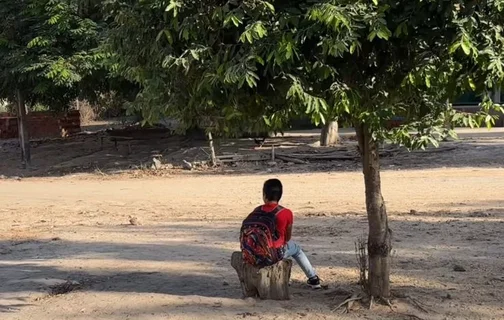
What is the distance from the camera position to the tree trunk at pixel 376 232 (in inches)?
236

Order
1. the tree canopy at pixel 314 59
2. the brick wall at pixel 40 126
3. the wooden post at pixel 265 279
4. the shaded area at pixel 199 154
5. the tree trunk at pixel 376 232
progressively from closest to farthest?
the tree canopy at pixel 314 59 → the tree trunk at pixel 376 232 → the wooden post at pixel 265 279 → the shaded area at pixel 199 154 → the brick wall at pixel 40 126

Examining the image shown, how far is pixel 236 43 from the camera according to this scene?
15.4ft

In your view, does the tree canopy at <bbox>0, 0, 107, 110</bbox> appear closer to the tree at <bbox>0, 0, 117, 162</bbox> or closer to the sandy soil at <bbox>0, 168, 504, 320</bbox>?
the tree at <bbox>0, 0, 117, 162</bbox>

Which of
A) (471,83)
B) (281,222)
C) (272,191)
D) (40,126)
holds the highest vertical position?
(471,83)

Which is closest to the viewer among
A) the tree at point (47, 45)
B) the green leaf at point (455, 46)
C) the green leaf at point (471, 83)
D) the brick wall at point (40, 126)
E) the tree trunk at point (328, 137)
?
the green leaf at point (455, 46)

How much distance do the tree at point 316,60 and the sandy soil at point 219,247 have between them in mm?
1893

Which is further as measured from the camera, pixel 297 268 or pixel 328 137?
pixel 328 137

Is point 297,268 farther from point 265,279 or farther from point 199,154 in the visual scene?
point 199,154

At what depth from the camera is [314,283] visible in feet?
22.2

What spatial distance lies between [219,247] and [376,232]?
352cm

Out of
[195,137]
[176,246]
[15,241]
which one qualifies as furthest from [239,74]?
[195,137]

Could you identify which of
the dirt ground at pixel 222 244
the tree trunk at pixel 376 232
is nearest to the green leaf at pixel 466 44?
the tree trunk at pixel 376 232

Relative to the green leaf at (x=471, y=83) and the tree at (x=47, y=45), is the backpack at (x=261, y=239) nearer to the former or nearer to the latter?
the green leaf at (x=471, y=83)

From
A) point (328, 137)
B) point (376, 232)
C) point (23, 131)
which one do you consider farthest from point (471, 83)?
point (23, 131)
